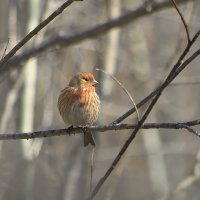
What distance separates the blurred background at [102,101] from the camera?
8.01 m

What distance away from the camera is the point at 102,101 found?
29.3ft

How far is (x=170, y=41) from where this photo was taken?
12.6 meters

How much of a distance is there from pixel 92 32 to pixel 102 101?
1.56 metres

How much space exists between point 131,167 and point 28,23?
536 centimetres

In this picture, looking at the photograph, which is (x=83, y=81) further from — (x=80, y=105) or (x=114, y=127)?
(x=114, y=127)

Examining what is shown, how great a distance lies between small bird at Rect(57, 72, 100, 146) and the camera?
231 inches

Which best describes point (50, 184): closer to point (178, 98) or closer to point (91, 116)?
point (178, 98)

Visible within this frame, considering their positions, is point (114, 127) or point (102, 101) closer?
point (114, 127)

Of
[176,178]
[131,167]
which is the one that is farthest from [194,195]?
[131,167]

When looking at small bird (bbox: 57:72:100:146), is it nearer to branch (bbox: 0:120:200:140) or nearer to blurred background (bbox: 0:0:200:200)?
blurred background (bbox: 0:0:200:200)

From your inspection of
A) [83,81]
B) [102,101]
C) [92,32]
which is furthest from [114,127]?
→ [102,101]

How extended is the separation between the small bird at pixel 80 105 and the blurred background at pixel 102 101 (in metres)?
0.66

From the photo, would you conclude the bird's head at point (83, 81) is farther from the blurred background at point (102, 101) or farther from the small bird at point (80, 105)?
the blurred background at point (102, 101)

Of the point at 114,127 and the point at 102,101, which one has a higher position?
the point at 102,101
